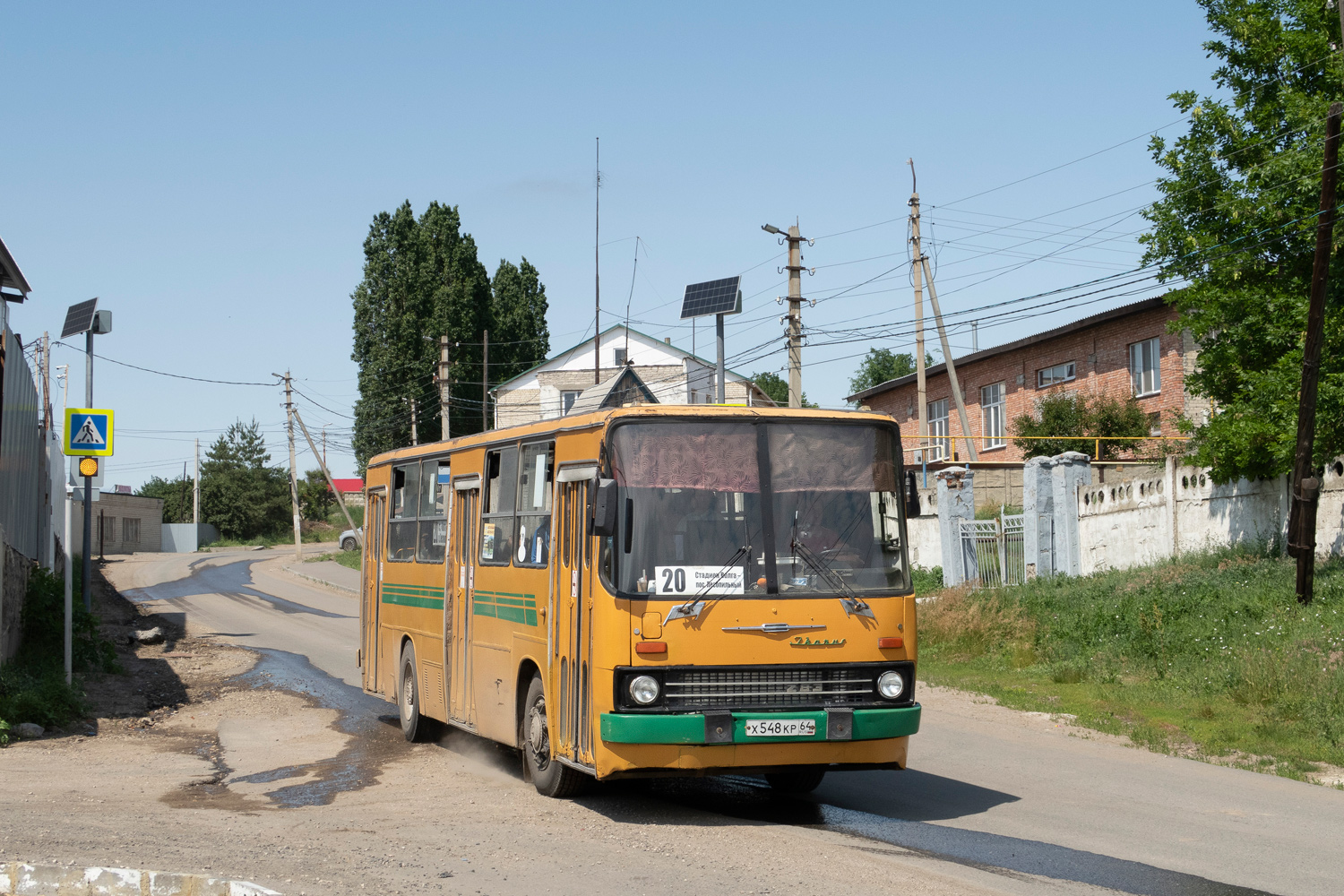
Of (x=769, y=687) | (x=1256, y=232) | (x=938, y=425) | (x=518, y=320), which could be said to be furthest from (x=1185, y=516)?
(x=518, y=320)

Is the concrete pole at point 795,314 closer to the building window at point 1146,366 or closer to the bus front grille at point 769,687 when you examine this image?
the building window at point 1146,366

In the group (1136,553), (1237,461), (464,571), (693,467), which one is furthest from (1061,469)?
(693,467)

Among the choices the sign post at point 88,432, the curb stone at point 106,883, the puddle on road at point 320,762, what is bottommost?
the puddle on road at point 320,762

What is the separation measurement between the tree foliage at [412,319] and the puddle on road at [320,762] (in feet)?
149

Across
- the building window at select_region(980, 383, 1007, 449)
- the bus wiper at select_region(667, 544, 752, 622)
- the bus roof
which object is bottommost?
the bus wiper at select_region(667, 544, 752, 622)

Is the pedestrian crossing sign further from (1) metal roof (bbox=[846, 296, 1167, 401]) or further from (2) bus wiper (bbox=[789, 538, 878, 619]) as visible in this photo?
(1) metal roof (bbox=[846, 296, 1167, 401])

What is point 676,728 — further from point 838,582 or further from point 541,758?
point 541,758

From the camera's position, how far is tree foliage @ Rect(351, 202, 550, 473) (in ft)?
209

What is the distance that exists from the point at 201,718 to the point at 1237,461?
591 inches

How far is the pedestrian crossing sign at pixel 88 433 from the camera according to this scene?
1628 centimetres

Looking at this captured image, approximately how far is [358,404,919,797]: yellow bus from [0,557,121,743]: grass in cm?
617

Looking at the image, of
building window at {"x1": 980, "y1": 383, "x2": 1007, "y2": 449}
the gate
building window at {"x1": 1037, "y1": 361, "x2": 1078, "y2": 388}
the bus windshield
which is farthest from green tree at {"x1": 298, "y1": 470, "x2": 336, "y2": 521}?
the bus windshield

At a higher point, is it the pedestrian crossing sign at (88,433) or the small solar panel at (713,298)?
the small solar panel at (713,298)

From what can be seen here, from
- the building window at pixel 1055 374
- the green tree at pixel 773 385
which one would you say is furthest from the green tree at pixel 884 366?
the building window at pixel 1055 374
